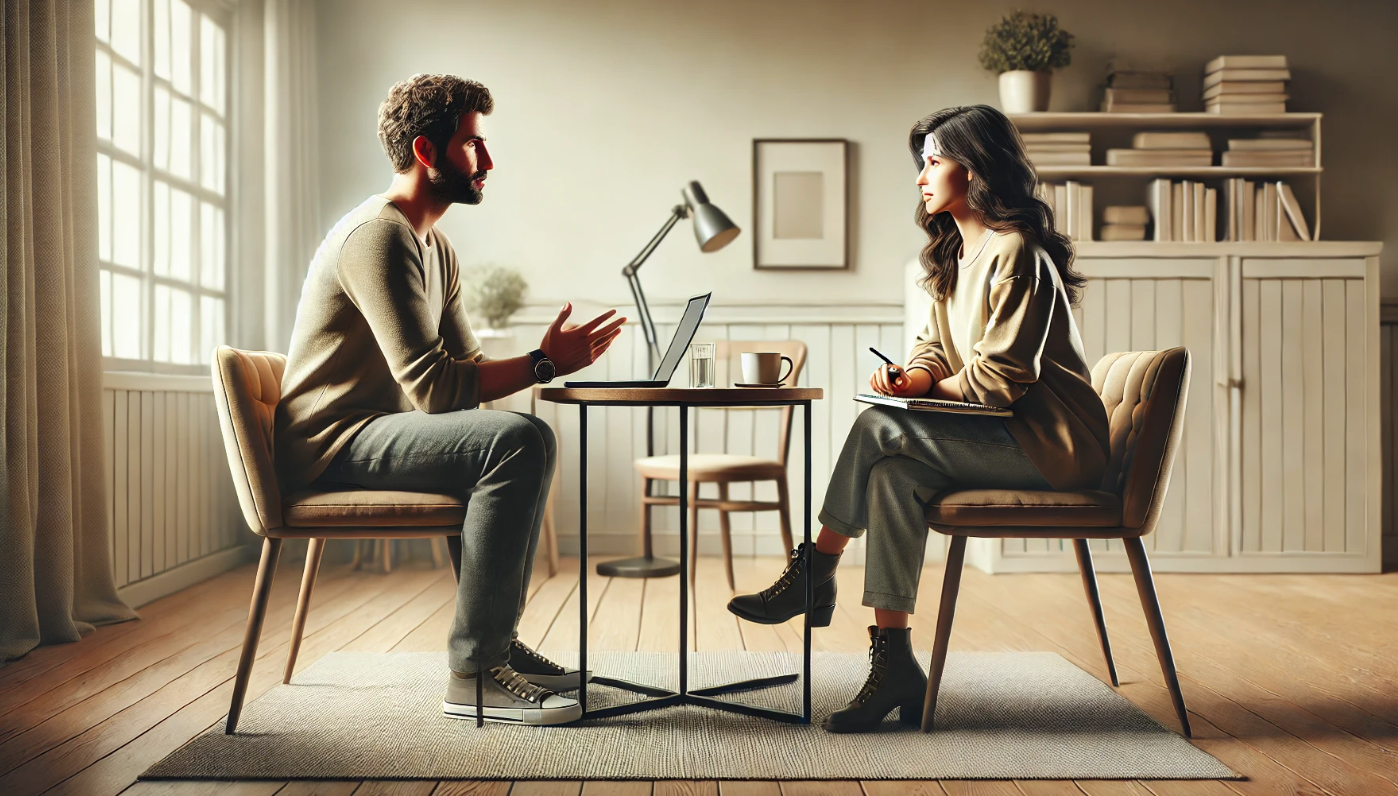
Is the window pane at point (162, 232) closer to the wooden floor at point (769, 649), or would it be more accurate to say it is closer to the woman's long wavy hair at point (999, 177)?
the wooden floor at point (769, 649)

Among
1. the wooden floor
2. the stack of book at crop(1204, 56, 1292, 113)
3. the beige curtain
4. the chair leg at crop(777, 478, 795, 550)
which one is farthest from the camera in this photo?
the stack of book at crop(1204, 56, 1292, 113)

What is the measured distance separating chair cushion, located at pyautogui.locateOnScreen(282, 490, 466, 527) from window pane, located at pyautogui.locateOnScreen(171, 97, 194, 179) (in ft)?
6.53

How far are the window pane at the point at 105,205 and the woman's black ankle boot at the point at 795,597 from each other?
214 centimetres

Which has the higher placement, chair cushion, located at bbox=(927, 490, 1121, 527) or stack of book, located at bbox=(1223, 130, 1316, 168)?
stack of book, located at bbox=(1223, 130, 1316, 168)

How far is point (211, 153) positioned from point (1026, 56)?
9.61 feet

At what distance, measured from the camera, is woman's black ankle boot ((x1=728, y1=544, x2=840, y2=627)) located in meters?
1.76

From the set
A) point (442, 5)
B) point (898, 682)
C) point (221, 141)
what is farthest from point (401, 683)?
point (442, 5)

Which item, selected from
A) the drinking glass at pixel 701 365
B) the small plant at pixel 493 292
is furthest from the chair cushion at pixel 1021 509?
the small plant at pixel 493 292

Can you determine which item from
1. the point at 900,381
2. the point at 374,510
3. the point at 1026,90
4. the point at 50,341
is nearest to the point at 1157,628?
the point at 900,381

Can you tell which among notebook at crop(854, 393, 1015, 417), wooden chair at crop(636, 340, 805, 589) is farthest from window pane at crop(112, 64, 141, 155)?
notebook at crop(854, 393, 1015, 417)

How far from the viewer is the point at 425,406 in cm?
161

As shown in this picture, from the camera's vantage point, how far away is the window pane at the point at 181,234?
3.08m

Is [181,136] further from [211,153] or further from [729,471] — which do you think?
[729,471]

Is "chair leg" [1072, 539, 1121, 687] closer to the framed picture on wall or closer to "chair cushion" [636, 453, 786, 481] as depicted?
"chair cushion" [636, 453, 786, 481]
